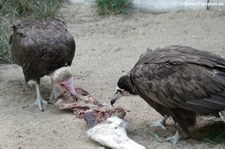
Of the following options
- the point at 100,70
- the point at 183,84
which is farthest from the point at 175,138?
the point at 100,70

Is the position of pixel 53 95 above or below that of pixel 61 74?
below

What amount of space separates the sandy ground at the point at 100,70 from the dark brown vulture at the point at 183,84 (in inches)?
12.2

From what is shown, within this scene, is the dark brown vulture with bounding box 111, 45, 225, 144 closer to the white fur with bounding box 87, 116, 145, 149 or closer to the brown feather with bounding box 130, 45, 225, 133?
the brown feather with bounding box 130, 45, 225, 133

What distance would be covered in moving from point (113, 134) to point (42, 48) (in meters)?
1.58

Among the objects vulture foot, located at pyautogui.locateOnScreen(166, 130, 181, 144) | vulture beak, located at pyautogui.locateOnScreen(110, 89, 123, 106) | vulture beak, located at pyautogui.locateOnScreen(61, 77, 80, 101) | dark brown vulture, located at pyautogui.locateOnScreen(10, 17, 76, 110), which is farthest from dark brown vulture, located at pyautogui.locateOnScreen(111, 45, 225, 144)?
dark brown vulture, located at pyautogui.locateOnScreen(10, 17, 76, 110)

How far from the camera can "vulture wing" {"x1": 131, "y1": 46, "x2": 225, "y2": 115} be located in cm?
487

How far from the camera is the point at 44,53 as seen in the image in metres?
6.11

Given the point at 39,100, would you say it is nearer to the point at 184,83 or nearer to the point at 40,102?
the point at 40,102

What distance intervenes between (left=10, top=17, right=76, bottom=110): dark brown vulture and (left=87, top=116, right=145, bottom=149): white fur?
0.98 metres

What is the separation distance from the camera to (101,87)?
6.70m

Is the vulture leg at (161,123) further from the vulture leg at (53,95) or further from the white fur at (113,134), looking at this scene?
the vulture leg at (53,95)

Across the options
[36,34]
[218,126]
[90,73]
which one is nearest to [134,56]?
[90,73]

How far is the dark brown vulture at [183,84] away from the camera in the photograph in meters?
4.87

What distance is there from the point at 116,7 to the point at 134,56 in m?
2.14
